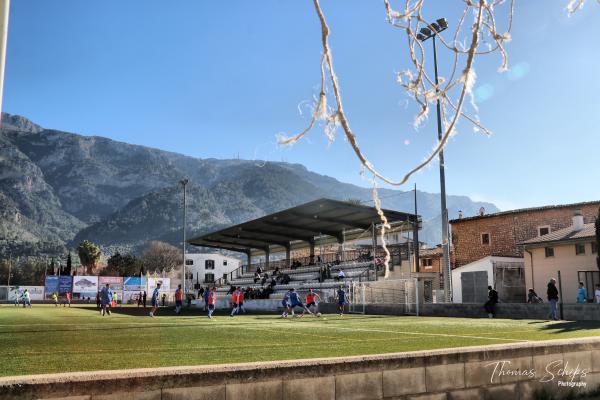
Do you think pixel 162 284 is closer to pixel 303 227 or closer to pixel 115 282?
pixel 115 282

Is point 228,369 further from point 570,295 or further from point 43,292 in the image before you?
point 43,292

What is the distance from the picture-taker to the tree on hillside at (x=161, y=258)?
13412cm

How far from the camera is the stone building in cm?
4400

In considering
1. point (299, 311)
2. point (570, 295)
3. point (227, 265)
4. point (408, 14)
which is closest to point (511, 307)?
point (570, 295)

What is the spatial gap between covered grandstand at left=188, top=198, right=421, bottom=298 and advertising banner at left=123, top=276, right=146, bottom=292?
45.7ft

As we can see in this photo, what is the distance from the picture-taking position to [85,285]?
69688 millimetres

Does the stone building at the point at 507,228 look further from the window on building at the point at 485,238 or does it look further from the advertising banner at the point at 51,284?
the advertising banner at the point at 51,284

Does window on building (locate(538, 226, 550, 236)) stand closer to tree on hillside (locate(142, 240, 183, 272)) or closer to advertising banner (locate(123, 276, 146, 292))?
advertising banner (locate(123, 276, 146, 292))

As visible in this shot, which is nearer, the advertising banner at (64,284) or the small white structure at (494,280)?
the small white structure at (494,280)

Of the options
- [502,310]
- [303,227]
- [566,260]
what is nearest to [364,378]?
[502,310]

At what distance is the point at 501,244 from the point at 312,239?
57.2ft

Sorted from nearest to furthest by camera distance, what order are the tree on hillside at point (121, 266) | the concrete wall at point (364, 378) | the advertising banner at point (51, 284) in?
the concrete wall at point (364, 378) → the advertising banner at point (51, 284) → the tree on hillside at point (121, 266)

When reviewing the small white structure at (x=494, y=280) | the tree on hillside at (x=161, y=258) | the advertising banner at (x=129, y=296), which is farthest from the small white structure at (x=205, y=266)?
the small white structure at (x=494, y=280)

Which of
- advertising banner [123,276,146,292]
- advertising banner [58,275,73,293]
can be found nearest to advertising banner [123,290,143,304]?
advertising banner [123,276,146,292]
